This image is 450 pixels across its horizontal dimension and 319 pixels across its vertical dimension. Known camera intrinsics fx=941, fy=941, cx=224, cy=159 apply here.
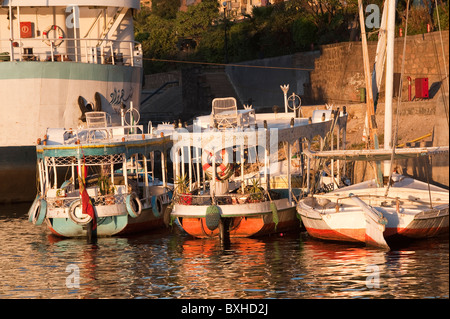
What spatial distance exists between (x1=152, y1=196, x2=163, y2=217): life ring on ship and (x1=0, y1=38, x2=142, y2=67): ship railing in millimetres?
11070

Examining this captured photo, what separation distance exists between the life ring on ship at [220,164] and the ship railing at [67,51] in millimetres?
12344

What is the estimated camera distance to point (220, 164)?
95.9 feet

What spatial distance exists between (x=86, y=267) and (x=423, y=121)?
68.8 feet

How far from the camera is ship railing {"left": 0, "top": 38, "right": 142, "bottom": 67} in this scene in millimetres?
40438

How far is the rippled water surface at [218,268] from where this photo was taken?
2111 cm

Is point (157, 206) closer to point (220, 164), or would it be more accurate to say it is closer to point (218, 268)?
point (220, 164)

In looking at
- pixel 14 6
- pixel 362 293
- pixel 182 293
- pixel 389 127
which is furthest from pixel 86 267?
pixel 14 6

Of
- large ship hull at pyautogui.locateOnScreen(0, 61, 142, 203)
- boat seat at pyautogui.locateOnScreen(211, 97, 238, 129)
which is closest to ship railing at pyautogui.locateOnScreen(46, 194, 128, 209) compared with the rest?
boat seat at pyautogui.locateOnScreen(211, 97, 238, 129)

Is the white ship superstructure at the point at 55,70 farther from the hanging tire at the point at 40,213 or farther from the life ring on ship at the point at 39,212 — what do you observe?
the hanging tire at the point at 40,213

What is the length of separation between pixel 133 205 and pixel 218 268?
243 inches

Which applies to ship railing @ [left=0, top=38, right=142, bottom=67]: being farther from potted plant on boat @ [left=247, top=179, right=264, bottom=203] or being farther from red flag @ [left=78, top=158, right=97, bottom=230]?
potted plant on boat @ [left=247, top=179, right=264, bottom=203]

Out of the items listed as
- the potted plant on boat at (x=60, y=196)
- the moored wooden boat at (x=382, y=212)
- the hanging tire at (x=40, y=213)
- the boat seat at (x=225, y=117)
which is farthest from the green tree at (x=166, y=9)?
the moored wooden boat at (x=382, y=212)
